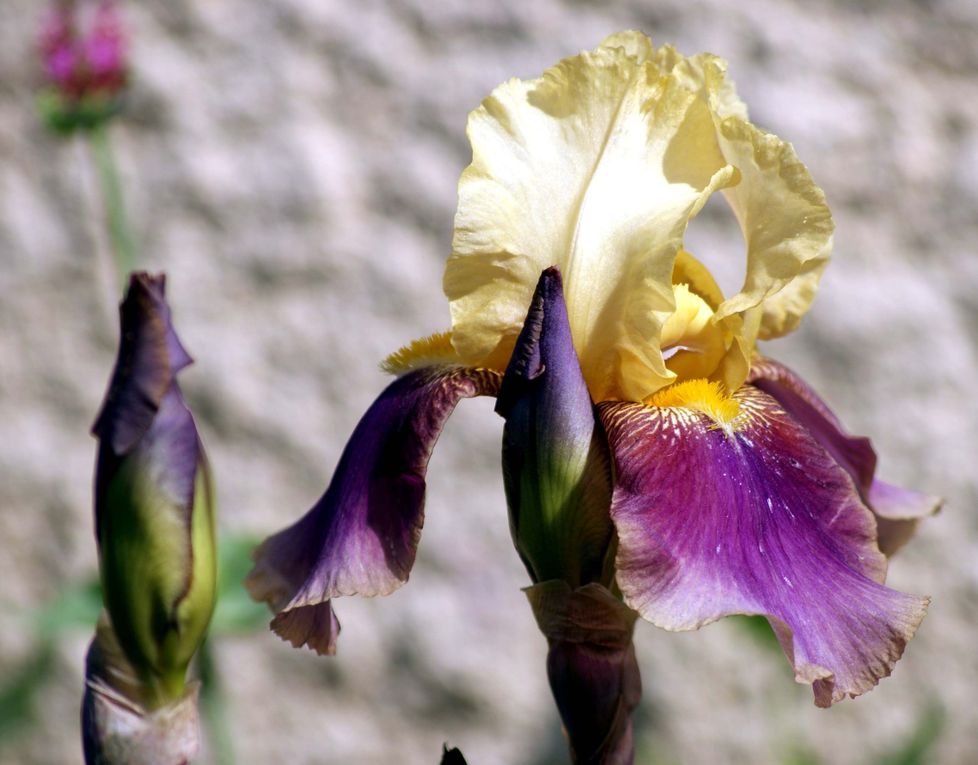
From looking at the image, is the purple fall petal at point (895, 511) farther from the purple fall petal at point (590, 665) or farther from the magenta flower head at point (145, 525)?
the magenta flower head at point (145, 525)

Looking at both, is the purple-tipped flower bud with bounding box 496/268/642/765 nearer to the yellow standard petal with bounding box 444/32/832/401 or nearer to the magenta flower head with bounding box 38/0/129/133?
the yellow standard petal with bounding box 444/32/832/401

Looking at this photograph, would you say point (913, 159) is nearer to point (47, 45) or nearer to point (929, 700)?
point (929, 700)

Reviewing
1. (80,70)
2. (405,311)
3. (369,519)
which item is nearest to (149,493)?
(369,519)

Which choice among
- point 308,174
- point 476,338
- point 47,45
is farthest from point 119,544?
point 308,174

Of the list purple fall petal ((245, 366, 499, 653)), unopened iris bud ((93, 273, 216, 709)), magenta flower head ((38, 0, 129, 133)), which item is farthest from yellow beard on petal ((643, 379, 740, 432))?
magenta flower head ((38, 0, 129, 133))

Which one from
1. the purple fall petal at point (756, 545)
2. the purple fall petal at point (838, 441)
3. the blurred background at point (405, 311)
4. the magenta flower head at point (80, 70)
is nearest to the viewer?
the purple fall petal at point (756, 545)

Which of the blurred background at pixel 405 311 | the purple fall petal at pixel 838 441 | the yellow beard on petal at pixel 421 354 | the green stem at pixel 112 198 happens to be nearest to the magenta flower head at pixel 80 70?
the green stem at pixel 112 198

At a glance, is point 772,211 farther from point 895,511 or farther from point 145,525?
point 145,525
